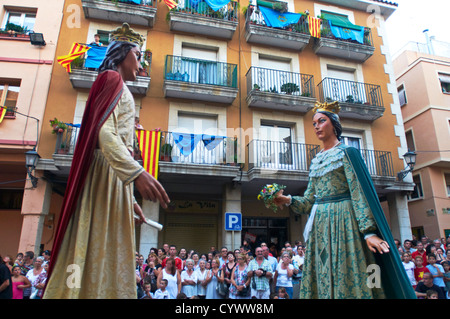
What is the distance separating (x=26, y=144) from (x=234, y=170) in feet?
23.8

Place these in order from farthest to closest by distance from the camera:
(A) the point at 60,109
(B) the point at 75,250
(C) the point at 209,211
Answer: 1. (C) the point at 209,211
2. (A) the point at 60,109
3. (B) the point at 75,250

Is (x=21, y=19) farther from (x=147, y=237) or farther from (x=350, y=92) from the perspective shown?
(x=350, y=92)

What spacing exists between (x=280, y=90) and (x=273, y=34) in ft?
7.99

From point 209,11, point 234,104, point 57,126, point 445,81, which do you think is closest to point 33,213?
point 57,126

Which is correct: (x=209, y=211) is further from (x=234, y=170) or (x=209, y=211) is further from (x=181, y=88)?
(x=181, y=88)

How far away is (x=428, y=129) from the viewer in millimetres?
17359

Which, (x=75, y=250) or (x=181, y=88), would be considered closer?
(x=75, y=250)

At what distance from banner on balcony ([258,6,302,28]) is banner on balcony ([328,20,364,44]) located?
178 centimetres

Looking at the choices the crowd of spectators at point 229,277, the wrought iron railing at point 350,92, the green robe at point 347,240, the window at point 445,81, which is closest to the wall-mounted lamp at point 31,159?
the crowd of spectators at point 229,277

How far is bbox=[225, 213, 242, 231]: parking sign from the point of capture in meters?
11.8

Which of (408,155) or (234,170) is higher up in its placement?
(408,155)

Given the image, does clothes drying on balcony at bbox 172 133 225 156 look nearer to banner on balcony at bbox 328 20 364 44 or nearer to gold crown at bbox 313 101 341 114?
banner on balcony at bbox 328 20 364 44
